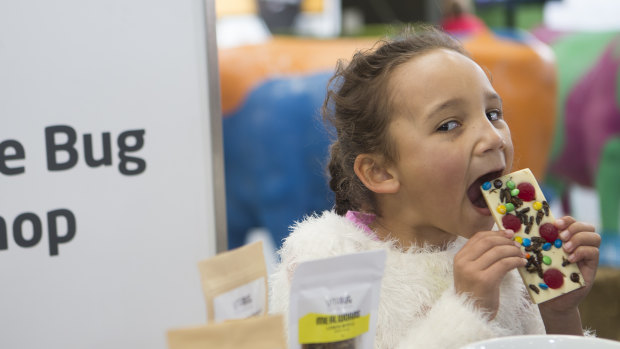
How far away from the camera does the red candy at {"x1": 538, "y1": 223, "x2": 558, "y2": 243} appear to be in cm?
86

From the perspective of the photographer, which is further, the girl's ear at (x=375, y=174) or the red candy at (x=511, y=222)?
the girl's ear at (x=375, y=174)

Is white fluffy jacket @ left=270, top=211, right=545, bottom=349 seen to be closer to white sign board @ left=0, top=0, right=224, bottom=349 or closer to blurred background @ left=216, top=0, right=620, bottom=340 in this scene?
white sign board @ left=0, top=0, right=224, bottom=349

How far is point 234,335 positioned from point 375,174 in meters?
0.49

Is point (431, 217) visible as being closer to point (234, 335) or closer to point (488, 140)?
point (488, 140)

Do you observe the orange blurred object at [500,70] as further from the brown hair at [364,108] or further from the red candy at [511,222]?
the red candy at [511,222]

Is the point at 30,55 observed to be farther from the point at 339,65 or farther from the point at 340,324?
the point at 340,324

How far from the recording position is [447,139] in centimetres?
89

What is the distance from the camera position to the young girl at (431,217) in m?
0.83

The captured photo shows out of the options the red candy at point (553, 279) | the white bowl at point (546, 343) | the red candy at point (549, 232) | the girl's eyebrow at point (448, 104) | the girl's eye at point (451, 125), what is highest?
the girl's eyebrow at point (448, 104)

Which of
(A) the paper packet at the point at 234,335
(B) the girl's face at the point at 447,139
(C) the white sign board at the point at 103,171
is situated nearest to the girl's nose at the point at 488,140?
(B) the girl's face at the point at 447,139

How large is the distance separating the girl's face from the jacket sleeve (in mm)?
137

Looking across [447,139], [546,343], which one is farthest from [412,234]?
[546,343]

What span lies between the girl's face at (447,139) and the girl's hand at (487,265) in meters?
0.08

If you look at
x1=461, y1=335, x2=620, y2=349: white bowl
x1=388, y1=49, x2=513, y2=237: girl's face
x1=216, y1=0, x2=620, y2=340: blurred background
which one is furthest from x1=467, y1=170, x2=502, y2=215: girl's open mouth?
x1=216, y1=0, x2=620, y2=340: blurred background
